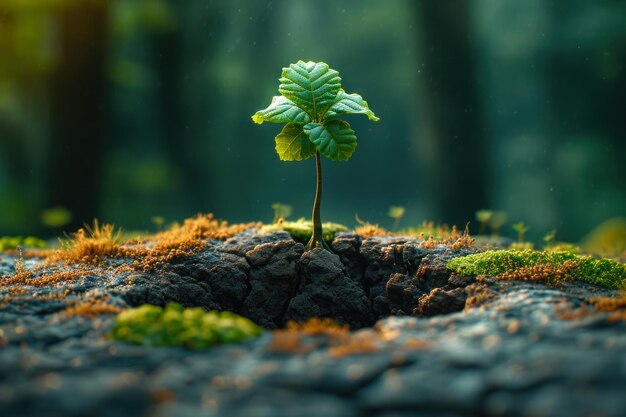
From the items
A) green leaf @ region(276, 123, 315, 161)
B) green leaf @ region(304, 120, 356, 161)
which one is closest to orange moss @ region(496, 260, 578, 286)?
green leaf @ region(304, 120, 356, 161)

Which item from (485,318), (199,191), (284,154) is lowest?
(485,318)

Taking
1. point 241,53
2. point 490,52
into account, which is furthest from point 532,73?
point 241,53

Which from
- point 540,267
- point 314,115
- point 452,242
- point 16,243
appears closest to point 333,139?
point 314,115

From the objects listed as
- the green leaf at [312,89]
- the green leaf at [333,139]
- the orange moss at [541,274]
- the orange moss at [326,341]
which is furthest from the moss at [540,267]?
the green leaf at [312,89]

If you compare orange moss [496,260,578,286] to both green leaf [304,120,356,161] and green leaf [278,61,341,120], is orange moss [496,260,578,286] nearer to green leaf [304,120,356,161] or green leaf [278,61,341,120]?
green leaf [304,120,356,161]

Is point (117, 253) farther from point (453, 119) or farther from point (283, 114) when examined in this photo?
point (453, 119)

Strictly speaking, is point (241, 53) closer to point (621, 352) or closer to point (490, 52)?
point (490, 52)
